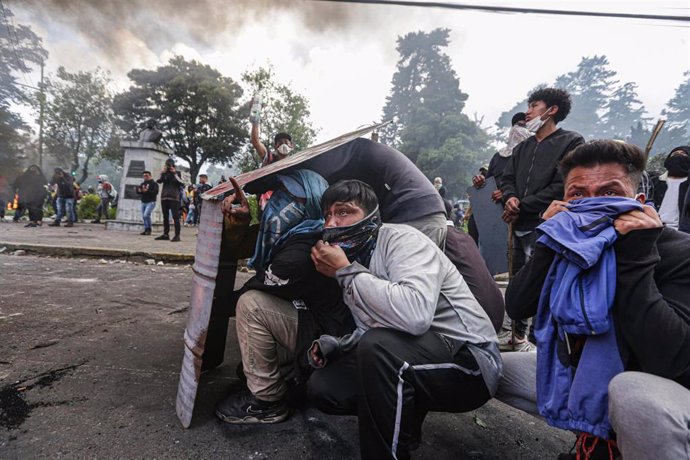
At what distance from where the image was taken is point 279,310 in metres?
1.70

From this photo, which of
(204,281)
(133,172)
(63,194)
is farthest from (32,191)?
(204,281)

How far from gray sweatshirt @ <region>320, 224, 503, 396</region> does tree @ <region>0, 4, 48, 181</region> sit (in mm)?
4834

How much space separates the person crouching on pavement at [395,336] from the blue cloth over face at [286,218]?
0.20 m

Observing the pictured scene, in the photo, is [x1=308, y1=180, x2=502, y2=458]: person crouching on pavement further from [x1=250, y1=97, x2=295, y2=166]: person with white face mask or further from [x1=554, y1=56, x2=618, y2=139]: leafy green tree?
[x1=554, y1=56, x2=618, y2=139]: leafy green tree

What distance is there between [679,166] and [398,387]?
164 inches

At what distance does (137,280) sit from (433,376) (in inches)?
177

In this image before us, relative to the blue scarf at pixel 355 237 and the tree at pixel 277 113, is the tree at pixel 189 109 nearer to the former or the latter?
the tree at pixel 277 113

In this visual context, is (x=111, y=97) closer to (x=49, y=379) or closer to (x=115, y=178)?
(x=49, y=379)

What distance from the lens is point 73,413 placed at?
1.66 m

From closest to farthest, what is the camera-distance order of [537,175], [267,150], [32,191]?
1. [537,175]
2. [267,150]
3. [32,191]

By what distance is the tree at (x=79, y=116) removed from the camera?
59.8ft

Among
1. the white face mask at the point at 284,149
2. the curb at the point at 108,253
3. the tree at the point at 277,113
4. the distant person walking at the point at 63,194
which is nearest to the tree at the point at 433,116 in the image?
the tree at the point at 277,113

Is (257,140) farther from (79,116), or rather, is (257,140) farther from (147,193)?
(79,116)

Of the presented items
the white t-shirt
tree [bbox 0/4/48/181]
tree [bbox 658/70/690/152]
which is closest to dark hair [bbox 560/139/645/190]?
the white t-shirt
